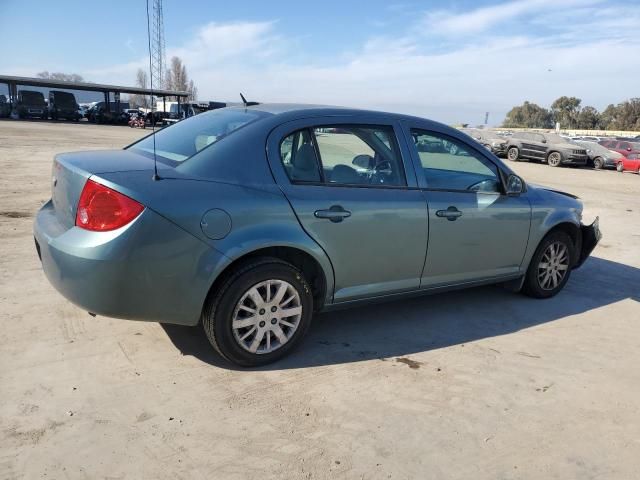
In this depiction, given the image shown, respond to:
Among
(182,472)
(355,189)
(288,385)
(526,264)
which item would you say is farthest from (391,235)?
(182,472)

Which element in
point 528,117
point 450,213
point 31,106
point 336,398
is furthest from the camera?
point 528,117

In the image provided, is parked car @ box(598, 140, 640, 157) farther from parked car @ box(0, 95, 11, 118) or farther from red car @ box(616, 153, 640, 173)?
parked car @ box(0, 95, 11, 118)

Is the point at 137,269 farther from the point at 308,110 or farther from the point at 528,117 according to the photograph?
the point at 528,117

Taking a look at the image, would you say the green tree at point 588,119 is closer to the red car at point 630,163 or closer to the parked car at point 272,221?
the red car at point 630,163

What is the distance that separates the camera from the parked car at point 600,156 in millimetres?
24953

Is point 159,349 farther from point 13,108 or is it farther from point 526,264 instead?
point 13,108

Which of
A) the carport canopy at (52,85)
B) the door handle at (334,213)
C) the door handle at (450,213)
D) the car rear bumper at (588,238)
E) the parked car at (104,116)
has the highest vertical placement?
the carport canopy at (52,85)

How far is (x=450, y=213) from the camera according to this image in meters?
4.00

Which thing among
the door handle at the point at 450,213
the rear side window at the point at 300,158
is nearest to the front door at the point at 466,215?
the door handle at the point at 450,213

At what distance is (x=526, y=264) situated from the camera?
4.79m

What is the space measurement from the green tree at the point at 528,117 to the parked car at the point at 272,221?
374ft

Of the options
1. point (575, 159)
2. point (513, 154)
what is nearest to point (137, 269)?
point (575, 159)

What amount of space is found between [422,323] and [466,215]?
0.95 m

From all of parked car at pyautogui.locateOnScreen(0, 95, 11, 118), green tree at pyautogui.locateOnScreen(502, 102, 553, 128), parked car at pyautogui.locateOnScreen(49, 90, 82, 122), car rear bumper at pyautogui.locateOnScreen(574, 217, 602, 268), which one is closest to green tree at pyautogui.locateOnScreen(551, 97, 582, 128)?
green tree at pyautogui.locateOnScreen(502, 102, 553, 128)
